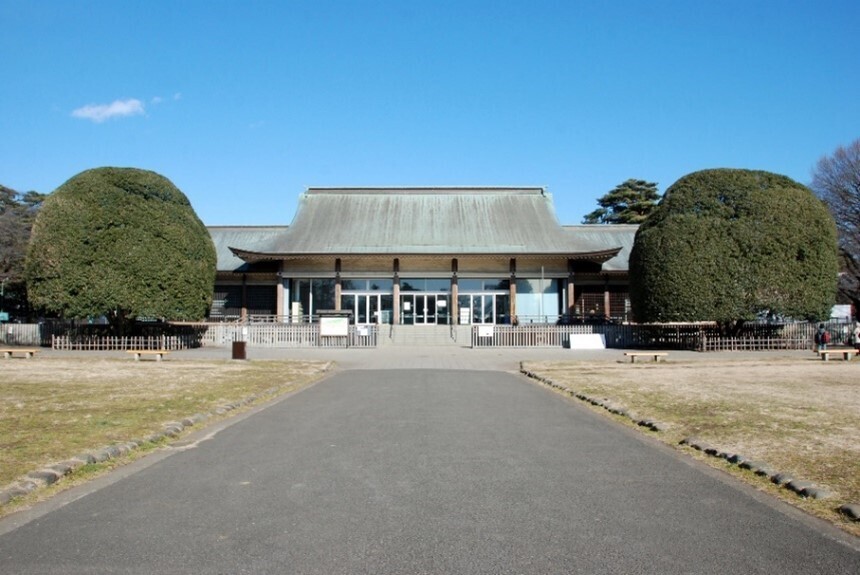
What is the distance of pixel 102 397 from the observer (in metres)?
11.8

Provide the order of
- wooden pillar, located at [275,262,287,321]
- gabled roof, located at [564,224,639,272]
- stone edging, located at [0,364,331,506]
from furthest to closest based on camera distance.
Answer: gabled roof, located at [564,224,639,272] < wooden pillar, located at [275,262,287,321] < stone edging, located at [0,364,331,506]

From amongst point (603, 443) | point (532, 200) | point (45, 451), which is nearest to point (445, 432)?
point (603, 443)

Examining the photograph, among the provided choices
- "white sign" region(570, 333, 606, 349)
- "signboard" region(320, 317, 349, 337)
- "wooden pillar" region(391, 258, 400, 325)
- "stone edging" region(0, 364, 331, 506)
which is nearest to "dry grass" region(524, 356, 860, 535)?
"stone edging" region(0, 364, 331, 506)

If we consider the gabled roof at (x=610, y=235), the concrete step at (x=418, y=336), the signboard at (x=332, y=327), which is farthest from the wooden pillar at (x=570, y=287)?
the signboard at (x=332, y=327)

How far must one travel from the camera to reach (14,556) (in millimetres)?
4266

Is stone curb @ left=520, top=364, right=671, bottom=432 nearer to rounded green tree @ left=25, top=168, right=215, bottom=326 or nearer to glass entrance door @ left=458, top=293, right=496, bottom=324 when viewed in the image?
rounded green tree @ left=25, top=168, right=215, bottom=326

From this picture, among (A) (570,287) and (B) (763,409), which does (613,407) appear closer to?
(B) (763,409)

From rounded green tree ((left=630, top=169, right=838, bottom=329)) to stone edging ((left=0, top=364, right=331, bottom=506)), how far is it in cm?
2249

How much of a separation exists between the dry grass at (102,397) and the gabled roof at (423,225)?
2074 cm

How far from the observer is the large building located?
132 feet

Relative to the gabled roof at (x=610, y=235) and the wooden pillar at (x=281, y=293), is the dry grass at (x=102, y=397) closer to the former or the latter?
the wooden pillar at (x=281, y=293)

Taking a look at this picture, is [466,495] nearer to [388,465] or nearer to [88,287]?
[388,465]

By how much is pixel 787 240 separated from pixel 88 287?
29.2 metres

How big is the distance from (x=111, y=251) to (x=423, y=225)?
20563mm
